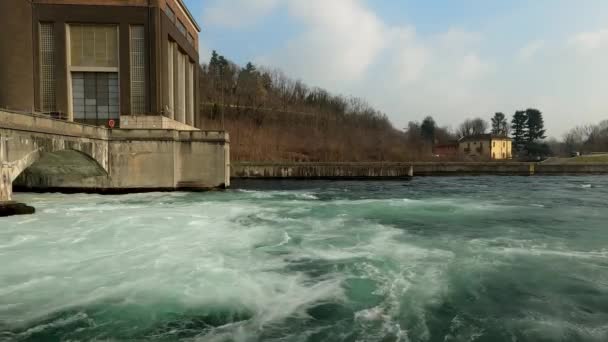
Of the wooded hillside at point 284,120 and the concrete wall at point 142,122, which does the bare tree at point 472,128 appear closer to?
the wooded hillside at point 284,120

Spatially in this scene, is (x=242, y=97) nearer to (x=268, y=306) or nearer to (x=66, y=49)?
(x=66, y=49)

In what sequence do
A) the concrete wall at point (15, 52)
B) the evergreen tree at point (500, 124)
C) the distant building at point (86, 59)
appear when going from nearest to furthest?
the concrete wall at point (15, 52), the distant building at point (86, 59), the evergreen tree at point (500, 124)

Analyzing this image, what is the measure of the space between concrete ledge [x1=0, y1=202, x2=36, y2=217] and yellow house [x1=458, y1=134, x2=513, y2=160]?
421 ft

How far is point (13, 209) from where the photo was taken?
20703mm

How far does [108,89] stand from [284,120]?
66.5 metres

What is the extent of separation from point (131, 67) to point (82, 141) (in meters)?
12.5

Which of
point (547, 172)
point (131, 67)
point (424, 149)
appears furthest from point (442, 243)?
point (424, 149)

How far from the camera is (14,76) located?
3769 cm

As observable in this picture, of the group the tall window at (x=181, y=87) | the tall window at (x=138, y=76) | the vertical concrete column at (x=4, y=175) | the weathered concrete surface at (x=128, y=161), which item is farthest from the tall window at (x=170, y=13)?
the vertical concrete column at (x=4, y=175)

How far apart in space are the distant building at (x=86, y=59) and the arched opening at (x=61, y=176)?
6977 millimetres

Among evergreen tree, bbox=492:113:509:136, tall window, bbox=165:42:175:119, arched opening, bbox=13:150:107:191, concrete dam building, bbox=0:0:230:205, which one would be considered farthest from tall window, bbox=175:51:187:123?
evergreen tree, bbox=492:113:509:136

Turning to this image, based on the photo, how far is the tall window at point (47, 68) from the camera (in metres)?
38.8

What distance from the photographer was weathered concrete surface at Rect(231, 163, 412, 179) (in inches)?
2345

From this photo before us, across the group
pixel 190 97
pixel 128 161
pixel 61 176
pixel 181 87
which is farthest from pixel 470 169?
pixel 61 176
